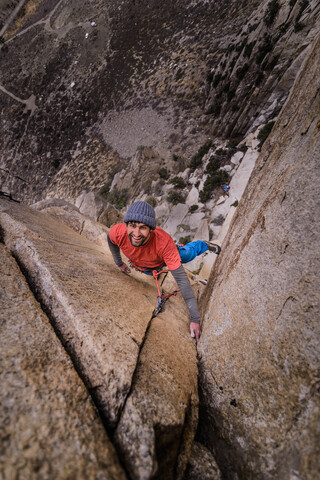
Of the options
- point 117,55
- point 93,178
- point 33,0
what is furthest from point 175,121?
point 33,0

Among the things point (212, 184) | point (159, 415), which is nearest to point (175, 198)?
point (212, 184)

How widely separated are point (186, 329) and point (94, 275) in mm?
1938

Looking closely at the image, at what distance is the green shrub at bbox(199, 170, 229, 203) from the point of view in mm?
14000

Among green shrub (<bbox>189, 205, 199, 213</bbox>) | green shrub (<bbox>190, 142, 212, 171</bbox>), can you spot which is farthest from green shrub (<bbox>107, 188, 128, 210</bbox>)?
green shrub (<bbox>189, 205, 199, 213</bbox>)

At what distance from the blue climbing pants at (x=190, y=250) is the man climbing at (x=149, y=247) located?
1.00 metres

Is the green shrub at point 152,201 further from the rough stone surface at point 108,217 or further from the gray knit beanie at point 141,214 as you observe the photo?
the gray knit beanie at point 141,214

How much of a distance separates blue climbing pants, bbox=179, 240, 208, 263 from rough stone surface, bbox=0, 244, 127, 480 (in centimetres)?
372

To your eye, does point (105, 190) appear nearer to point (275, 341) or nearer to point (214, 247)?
point (214, 247)

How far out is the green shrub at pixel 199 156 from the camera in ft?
58.0

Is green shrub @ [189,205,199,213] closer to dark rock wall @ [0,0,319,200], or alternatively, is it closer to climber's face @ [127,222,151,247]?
dark rock wall @ [0,0,319,200]

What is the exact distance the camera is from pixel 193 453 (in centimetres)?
205

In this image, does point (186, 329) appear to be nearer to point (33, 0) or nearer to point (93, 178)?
point (93, 178)

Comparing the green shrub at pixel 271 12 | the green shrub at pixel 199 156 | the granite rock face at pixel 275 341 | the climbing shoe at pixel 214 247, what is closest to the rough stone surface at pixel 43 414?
the granite rock face at pixel 275 341

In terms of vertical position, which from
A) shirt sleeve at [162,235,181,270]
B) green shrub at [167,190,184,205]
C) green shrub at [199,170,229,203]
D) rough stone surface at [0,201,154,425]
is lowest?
rough stone surface at [0,201,154,425]
